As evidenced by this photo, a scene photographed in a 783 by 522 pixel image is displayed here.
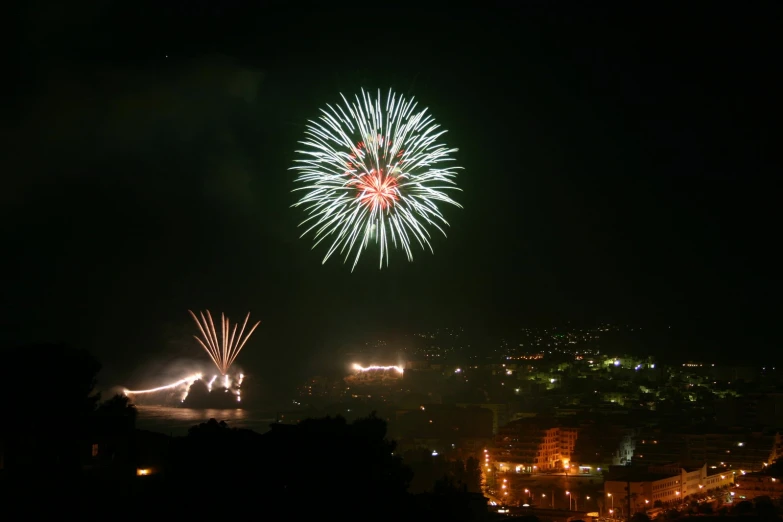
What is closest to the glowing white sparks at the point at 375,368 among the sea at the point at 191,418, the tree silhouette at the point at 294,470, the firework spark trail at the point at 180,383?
the firework spark trail at the point at 180,383

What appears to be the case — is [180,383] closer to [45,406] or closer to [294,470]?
[45,406]

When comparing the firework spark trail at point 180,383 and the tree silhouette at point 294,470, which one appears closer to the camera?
the tree silhouette at point 294,470

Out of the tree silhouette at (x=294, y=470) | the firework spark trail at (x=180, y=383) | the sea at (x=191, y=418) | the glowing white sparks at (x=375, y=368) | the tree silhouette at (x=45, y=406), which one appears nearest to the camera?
the tree silhouette at (x=294, y=470)

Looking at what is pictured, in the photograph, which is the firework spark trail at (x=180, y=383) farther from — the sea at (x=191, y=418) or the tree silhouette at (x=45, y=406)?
the tree silhouette at (x=45, y=406)

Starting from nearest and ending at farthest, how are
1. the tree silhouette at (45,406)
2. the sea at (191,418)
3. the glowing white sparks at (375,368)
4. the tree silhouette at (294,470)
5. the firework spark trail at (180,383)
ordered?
the tree silhouette at (294,470)
the tree silhouette at (45,406)
the sea at (191,418)
the firework spark trail at (180,383)
the glowing white sparks at (375,368)

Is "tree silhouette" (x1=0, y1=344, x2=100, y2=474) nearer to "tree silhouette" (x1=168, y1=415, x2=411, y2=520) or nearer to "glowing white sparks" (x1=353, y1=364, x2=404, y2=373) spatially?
"tree silhouette" (x1=168, y1=415, x2=411, y2=520)

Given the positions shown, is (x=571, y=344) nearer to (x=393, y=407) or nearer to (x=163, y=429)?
(x=393, y=407)

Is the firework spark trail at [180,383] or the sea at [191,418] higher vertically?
the firework spark trail at [180,383]

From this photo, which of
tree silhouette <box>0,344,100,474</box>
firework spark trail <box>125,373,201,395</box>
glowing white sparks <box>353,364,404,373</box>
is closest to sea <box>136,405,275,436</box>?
firework spark trail <box>125,373,201,395</box>

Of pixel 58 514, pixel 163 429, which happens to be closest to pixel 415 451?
pixel 163 429

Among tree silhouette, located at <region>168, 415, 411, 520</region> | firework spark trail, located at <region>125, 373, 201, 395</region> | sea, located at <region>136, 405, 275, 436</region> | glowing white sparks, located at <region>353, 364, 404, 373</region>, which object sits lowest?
tree silhouette, located at <region>168, 415, 411, 520</region>
